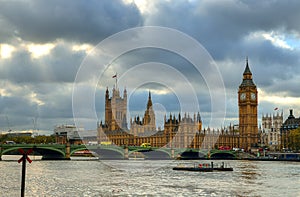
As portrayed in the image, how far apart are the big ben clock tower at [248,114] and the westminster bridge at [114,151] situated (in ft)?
100

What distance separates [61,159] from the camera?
10331cm

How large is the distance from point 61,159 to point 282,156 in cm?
6248

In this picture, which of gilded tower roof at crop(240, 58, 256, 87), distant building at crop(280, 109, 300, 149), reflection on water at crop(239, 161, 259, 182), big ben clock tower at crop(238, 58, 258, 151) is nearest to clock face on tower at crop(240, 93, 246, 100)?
big ben clock tower at crop(238, 58, 258, 151)

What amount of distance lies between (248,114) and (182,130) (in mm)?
33596

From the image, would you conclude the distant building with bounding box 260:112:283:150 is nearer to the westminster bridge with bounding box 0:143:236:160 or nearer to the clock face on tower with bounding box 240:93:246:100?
the clock face on tower with bounding box 240:93:246:100

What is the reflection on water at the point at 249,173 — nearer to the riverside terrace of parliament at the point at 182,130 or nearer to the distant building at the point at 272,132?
the riverside terrace of parliament at the point at 182,130

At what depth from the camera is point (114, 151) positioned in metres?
122

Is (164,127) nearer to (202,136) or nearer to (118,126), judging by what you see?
(202,136)

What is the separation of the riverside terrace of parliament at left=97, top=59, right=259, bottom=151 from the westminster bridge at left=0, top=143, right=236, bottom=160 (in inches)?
515

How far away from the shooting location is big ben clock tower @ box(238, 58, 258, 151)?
16925cm

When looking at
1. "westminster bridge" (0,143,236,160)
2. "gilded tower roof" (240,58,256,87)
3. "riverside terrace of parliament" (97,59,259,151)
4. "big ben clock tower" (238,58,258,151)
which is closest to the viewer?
"westminster bridge" (0,143,236,160)

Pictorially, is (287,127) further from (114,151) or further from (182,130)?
(114,151)

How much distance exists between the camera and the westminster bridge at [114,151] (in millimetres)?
94188

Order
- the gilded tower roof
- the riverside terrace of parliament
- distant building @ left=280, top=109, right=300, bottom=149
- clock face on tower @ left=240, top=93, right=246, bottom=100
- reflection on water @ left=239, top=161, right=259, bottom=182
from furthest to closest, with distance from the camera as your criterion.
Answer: the gilded tower roof < clock face on tower @ left=240, top=93, right=246, bottom=100 < distant building @ left=280, top=109, right=300, bottom=149 < the riverside terrace of parliament < reflection on water @ left=239, top=161, right=259, bottom=182
